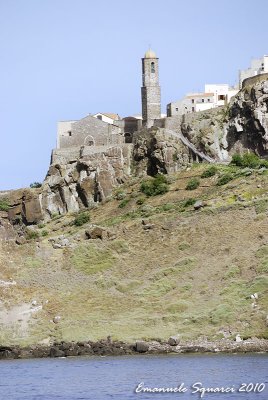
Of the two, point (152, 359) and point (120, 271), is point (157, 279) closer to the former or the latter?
point (120, 271)

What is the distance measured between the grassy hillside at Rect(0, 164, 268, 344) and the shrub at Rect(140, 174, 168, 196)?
2735 mm

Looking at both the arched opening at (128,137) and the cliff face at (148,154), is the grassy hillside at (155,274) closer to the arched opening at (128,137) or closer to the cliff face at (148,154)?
the cliff face at (148,154)

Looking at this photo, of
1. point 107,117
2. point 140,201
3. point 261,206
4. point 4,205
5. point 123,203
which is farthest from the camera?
point 107,117

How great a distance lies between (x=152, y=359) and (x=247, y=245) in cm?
2231

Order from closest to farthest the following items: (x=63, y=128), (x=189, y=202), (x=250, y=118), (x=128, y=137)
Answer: (x=189, y=202), (x=250, y=118), (x=128, y=137), (x=63, y=128)

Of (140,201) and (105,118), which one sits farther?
(105,118)

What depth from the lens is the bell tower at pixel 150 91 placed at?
424 ft

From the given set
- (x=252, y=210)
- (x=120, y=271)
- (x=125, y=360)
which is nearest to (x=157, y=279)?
(x=120, y=271)

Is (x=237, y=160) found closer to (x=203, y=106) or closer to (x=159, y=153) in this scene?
(x=159, y=153)

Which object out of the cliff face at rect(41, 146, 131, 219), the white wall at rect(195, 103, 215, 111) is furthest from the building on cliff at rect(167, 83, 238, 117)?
the cliff face at rect(41, 146, 131, 219)

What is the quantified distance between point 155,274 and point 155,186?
78.3ft

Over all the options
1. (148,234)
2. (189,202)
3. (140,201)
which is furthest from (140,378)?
(140,201)

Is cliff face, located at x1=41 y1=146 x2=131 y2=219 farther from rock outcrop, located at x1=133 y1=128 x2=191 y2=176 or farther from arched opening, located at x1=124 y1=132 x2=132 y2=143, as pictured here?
arched opening, located at x1=124 y1=132 x2=132 y2=143

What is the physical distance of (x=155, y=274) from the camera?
320 ft
